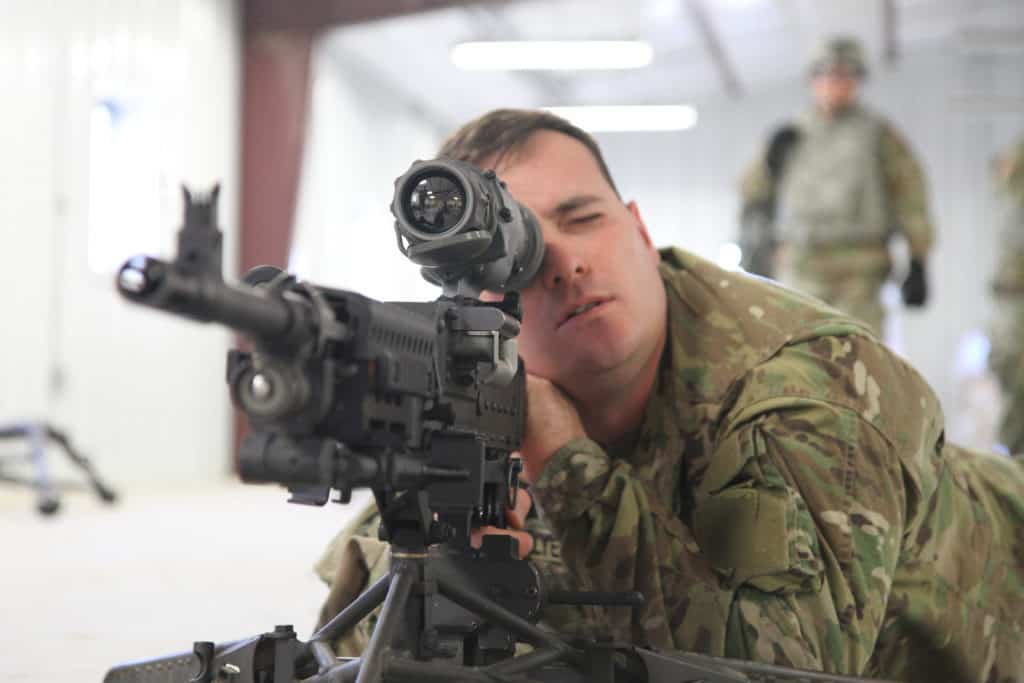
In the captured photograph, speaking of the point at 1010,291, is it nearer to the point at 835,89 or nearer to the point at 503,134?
the point at 835,89

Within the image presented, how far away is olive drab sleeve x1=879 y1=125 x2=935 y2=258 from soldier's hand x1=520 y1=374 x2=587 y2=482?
12.9 feet

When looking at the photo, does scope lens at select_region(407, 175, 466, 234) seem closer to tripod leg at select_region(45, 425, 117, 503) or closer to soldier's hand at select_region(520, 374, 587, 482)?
soldier's hand at select_region(520, 374, 587, 482)

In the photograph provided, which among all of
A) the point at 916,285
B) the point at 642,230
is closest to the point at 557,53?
the point at 916,285

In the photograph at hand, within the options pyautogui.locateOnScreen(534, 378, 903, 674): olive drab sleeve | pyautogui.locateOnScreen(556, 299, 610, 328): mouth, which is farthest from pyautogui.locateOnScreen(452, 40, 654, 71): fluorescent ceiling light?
pyautogui.locateOnScreen(534, 378, 903, 674): olive drab sleeve

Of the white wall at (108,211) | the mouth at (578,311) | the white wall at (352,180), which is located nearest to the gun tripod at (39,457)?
the white wall at (108,211)

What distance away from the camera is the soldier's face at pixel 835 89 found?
16.8 ft

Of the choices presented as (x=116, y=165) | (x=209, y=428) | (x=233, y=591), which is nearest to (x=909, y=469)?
(x=233, y=591)

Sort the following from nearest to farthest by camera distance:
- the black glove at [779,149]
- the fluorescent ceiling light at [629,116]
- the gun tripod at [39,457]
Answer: the gun tripod at [39,457], the black glove at [779,149], the fluorescent ceiling light at [629,116]

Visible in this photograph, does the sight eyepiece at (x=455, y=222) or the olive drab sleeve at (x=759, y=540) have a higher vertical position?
the sight eyepiece at (x=455, y=222)

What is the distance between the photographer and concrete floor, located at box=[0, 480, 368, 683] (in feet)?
6.23

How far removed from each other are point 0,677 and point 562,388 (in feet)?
2.65

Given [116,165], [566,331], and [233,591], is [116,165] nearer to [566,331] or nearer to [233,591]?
[233,591]

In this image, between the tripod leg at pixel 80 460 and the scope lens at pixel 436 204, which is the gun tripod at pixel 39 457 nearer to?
the tripod leg at pixel 80 460

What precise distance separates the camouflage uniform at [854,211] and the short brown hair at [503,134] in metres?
3.48
